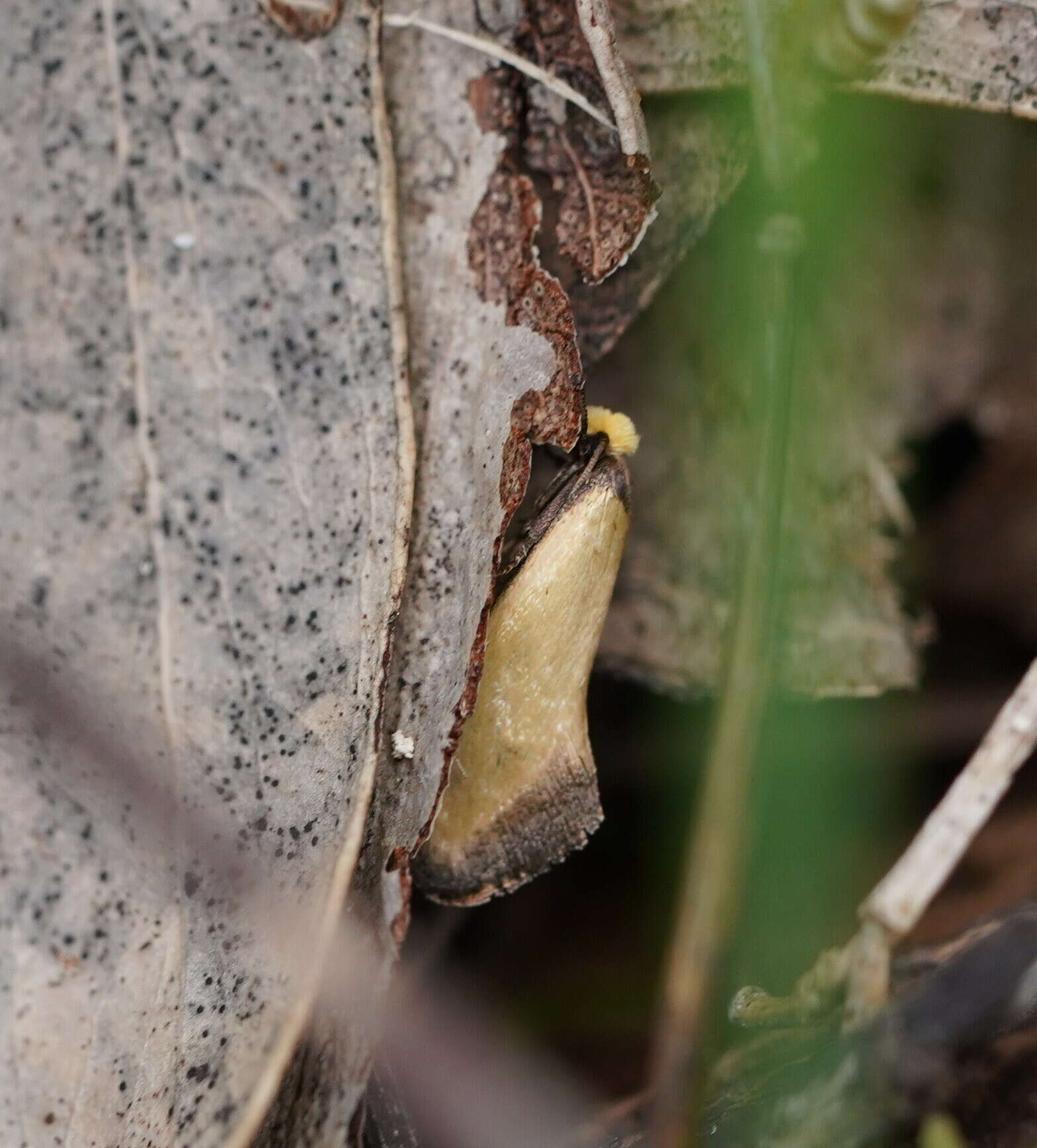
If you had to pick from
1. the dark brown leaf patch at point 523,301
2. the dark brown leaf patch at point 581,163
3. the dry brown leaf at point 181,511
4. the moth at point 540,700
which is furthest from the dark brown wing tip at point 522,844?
the dark brown leaf patch at point 581,163

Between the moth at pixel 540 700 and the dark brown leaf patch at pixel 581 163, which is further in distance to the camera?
the moth at pixel 540 700

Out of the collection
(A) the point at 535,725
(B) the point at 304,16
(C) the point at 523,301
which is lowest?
(A) the point at 535,725

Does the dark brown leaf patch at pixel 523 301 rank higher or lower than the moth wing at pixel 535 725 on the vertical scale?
higher

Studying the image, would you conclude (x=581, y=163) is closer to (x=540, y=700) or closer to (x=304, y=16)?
(x=304, y=16)

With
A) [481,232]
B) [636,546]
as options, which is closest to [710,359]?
[636,546]

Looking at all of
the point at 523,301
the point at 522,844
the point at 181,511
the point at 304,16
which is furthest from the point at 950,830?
the point at 304,16

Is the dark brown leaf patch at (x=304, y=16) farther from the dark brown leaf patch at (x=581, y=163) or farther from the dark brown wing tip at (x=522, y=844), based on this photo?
the dark brown wing tip at (x=522, y=844)
